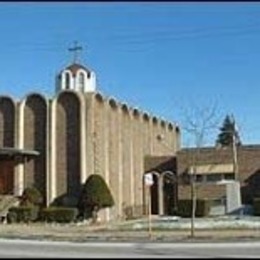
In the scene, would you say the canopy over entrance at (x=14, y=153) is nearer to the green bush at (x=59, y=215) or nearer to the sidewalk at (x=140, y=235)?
the green bush at (x=59, y=215)

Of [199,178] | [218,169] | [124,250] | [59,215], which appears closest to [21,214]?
[59,215]

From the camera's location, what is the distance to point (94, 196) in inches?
1633

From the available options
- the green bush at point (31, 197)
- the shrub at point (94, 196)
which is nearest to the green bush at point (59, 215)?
the shrub at point (94, 196)

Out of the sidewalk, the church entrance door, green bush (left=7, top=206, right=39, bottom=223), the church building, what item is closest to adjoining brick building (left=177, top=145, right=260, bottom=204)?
the church building

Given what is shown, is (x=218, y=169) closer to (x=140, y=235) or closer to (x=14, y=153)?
(x=14, y=153)

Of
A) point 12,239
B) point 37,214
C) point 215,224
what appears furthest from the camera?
point 37,214

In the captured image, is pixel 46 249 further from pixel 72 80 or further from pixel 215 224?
pixel 72 80

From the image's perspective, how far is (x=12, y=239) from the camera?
27953 millimetres

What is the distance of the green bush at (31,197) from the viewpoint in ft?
139

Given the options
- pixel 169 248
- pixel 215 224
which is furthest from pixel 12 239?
pixel 215 224

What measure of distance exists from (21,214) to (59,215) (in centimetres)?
218

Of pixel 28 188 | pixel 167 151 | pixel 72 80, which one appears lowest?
pixel 28 188

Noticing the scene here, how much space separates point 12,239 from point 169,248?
24.6 ft

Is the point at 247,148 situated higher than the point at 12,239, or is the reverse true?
the point at 247,148
